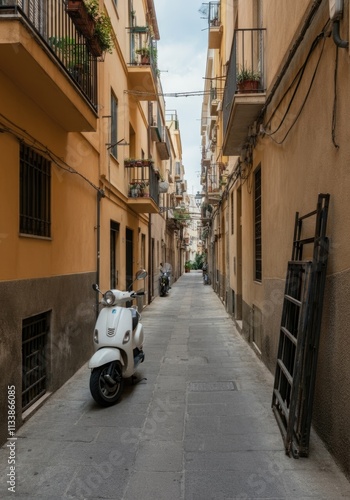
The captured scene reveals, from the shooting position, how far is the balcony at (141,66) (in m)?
11.4

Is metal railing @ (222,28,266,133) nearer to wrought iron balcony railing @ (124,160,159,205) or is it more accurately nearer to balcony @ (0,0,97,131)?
balcony @ (0,0,97,131)

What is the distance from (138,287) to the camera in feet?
47.0

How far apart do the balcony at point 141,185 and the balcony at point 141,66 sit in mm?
2003

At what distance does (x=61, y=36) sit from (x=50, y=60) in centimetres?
123

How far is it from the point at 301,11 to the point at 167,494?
4.66 m

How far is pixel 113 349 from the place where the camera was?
207 inches

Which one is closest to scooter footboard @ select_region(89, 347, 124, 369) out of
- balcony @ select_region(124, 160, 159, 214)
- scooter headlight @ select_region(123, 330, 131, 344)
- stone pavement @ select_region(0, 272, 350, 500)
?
scooter headlight @ select_region(123, 330, 131, 344)

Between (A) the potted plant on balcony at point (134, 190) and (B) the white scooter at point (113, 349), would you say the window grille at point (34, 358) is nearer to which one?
(B) the white scooter at point (113, 349)

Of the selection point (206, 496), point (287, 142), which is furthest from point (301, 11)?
point (206, 496)

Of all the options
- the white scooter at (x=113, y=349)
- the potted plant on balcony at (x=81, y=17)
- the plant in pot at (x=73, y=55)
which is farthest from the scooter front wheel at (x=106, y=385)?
the potted plant on balcony at (x=81, y=17)

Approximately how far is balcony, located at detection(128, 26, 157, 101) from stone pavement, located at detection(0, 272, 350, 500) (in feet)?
26.4

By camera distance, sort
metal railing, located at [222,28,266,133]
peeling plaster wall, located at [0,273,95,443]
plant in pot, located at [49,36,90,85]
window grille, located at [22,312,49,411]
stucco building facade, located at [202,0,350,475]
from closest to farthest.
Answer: stucco building facade, located at [202,0,350,475], peeling plaster wall, located at [0,273,95,443], window grille, located at [22,312,49,411], plant in pot, located at [49,36,90,85], metal railing, located at [222,28,266,133]

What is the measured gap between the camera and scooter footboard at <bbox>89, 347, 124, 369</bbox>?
497 centimetres

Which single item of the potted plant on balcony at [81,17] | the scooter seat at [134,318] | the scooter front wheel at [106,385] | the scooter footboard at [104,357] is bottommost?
the scooter front wheel at [106,385]
